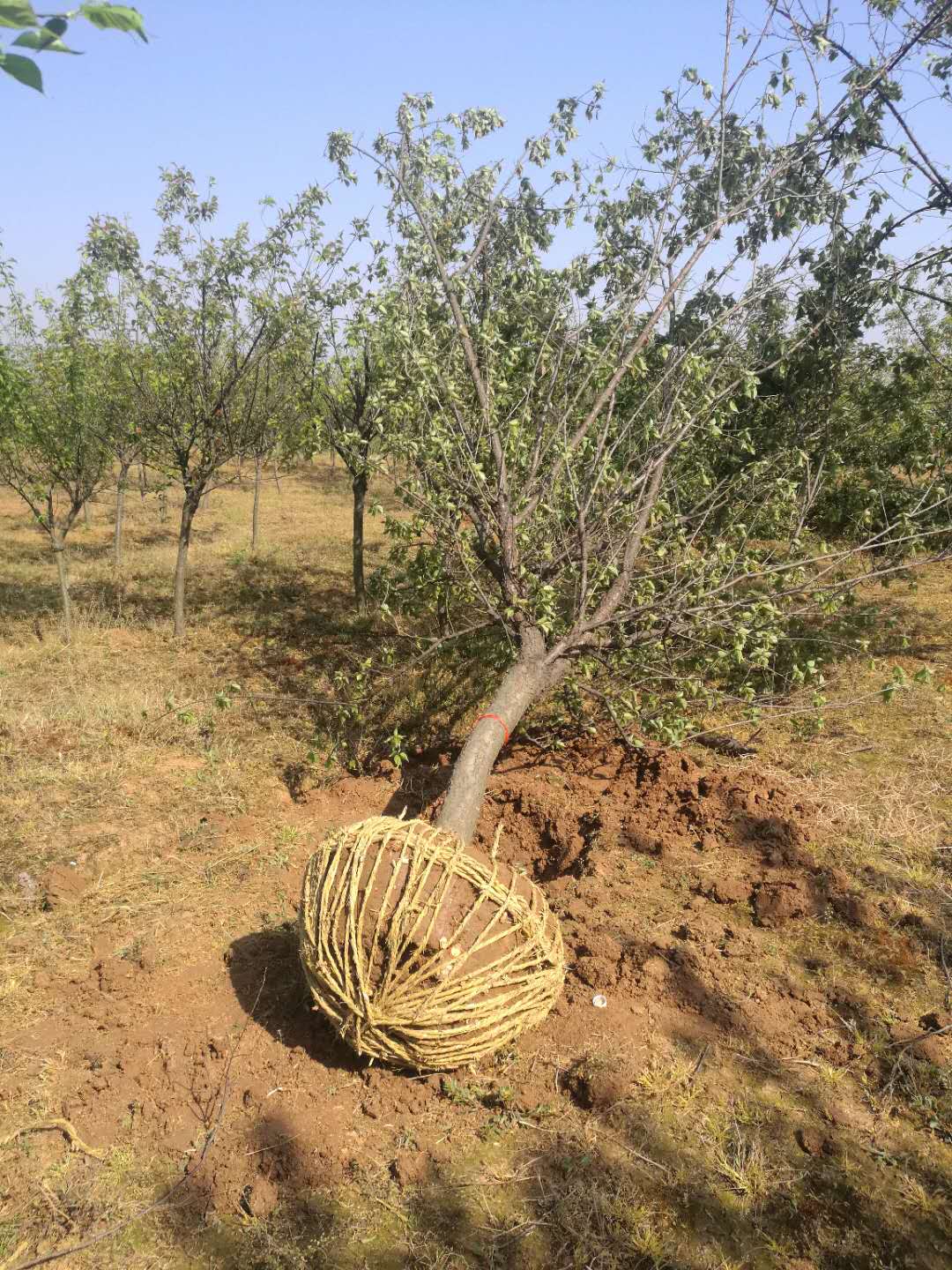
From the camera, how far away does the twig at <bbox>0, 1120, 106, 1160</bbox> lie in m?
3.24

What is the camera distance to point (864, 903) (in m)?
4.47

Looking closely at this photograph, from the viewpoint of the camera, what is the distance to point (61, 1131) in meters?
3.34

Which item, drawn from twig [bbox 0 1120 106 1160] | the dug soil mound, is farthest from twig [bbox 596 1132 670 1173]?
twig [bbox 0 1120 106 1160]

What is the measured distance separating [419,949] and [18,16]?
2.99 metres

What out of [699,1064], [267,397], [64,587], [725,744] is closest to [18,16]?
[699,1064]

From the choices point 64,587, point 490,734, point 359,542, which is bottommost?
point 64,587

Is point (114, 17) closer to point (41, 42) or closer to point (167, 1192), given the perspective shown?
point (41, 42)

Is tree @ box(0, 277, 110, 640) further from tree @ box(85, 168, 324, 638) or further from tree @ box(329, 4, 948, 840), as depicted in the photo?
tree @ box(329, 4, 948, 840)

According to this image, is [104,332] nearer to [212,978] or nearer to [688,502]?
[688,502]

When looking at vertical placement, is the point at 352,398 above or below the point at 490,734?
above

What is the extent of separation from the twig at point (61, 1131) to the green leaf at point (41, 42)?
373 centimetres

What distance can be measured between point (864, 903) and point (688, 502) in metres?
3.65

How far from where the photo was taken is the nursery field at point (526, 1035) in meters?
2.96

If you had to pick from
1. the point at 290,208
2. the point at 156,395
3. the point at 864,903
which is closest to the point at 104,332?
the point at 156,395
